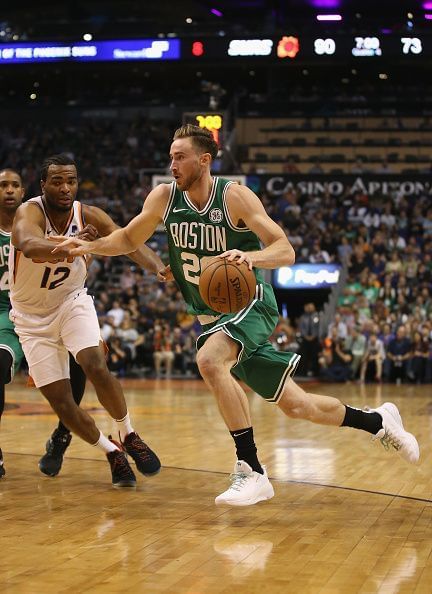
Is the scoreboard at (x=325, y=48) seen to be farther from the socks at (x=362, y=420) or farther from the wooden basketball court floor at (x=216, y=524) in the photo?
the socks at (x=362, y=420)

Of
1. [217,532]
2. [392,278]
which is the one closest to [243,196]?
[217,532]

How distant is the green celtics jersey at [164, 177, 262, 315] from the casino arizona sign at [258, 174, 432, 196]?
62.3 feet

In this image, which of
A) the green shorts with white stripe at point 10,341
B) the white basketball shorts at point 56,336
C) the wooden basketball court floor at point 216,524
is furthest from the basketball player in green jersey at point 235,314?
the green shorts with white stripe at point 10,341

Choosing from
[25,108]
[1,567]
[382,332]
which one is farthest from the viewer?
[25,108]

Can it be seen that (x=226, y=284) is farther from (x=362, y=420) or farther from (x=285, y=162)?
(x=285, y=162)

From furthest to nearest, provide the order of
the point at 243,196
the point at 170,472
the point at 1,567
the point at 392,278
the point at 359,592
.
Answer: the point at 392,278
the point at 170,472
the point at 243,196
the point at 1,567
the point at 359,592

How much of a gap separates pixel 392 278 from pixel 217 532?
16.0 meters

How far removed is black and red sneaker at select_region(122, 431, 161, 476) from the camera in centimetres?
616

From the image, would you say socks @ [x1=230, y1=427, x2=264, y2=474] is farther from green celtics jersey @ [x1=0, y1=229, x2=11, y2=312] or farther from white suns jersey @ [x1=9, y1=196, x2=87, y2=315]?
green celtics jersey @ [x1=0, y1=229, x2=11, y2=312]

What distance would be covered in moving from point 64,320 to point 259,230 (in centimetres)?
154

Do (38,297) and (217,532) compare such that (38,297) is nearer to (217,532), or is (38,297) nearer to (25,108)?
(217,532)

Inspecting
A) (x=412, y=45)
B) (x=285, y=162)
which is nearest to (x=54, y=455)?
(x=285, y=162)

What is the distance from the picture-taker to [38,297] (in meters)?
6.21

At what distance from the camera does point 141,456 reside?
6180mm
